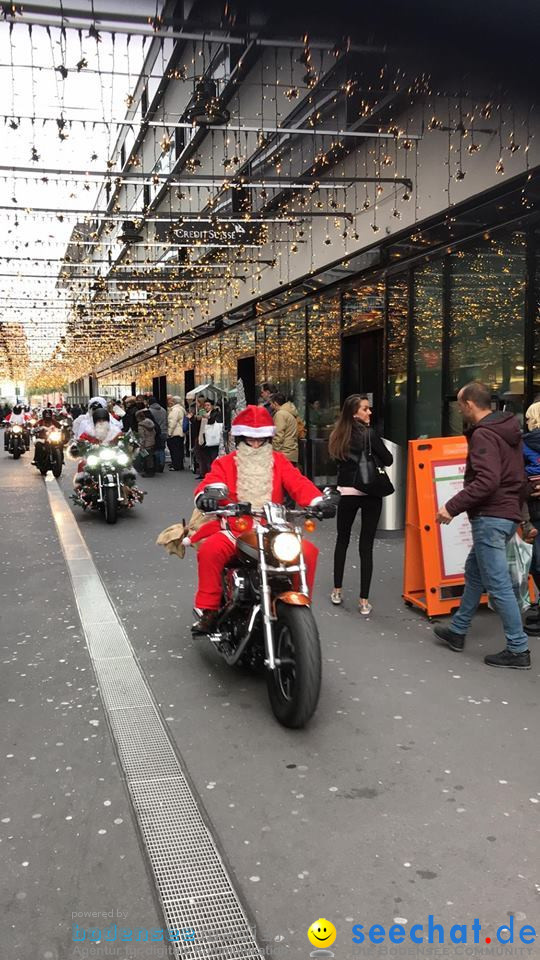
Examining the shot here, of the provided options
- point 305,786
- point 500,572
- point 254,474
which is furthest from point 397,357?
point 305,786

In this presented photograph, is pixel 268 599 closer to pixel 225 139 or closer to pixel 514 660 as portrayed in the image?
pixel 514 660

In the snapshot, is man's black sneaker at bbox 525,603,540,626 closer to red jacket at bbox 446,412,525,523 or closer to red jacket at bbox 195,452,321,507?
red jacket at bbox 446,412,525,523

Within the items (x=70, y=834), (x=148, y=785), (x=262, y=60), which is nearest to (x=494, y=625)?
(x=148, y=785)

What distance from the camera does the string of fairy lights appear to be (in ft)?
25.2

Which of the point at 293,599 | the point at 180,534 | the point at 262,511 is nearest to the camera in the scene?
the point at 293,599

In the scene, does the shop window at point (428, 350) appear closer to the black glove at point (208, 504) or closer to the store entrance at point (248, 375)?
the black glove at point (208, 504)

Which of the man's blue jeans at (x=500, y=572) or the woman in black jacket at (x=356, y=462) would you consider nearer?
the man's blue jeans at (x=500, y=572)

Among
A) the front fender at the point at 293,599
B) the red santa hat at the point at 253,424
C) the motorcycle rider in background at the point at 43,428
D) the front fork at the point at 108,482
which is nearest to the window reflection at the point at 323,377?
the front fork at the point at 108,482

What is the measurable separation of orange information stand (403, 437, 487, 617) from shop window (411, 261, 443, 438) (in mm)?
4226

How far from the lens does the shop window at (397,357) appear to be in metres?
11.3

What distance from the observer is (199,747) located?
12.7 ft

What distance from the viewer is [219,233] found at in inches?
585

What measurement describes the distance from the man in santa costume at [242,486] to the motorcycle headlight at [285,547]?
29.4 inches

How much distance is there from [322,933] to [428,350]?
909 cm
